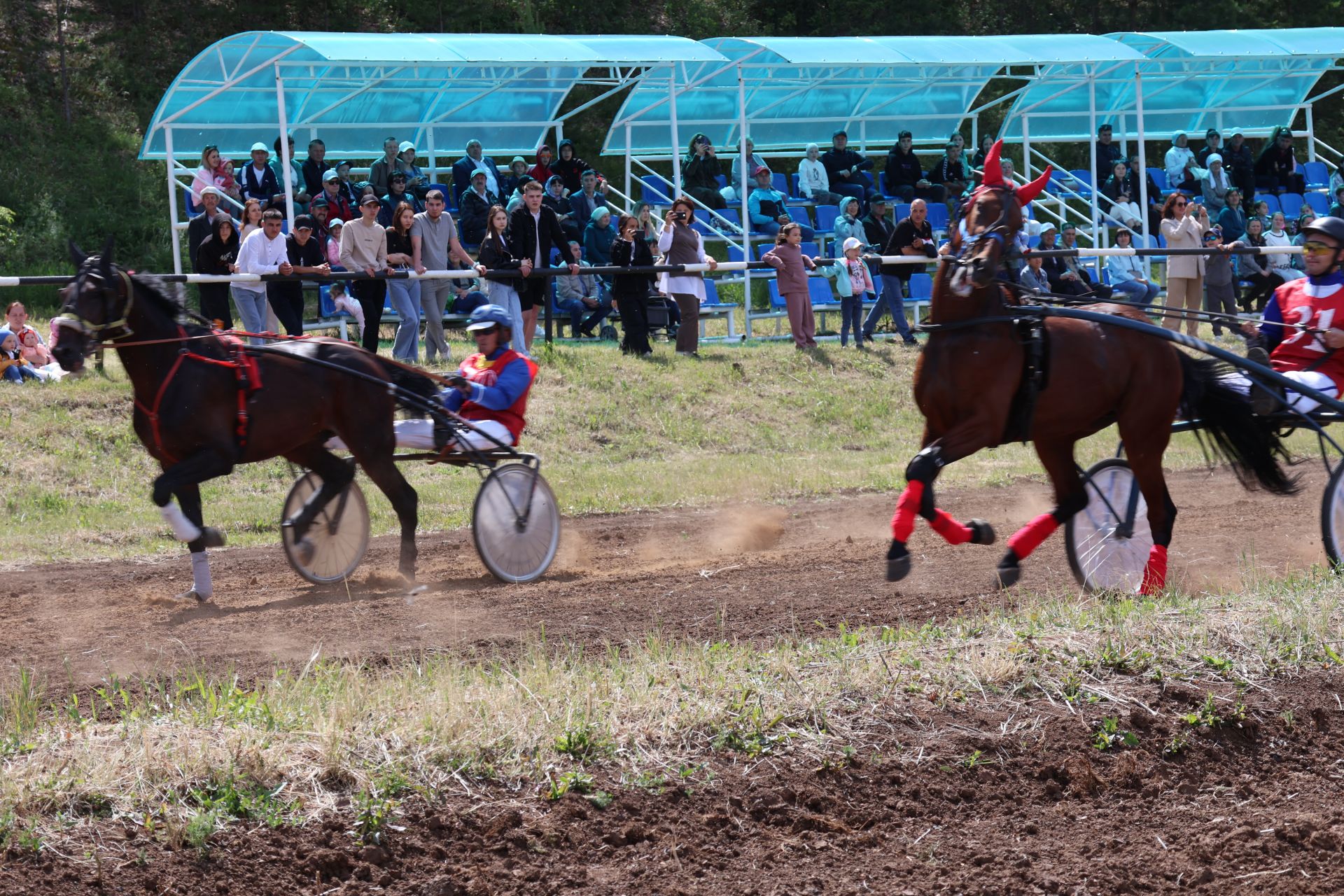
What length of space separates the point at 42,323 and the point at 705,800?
15.5m

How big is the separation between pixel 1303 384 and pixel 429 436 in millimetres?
5228

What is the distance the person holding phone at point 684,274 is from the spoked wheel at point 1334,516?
8.86 metres

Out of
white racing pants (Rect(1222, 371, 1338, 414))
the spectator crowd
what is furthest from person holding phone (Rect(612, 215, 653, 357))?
white racing pants (Rect(1222, 371, 1338, 414))

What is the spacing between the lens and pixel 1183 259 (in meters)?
19.0

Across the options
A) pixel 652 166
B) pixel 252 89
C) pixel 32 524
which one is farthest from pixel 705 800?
pixel 652 166

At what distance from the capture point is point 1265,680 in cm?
607

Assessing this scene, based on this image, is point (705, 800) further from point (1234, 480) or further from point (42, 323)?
point (42, 323)

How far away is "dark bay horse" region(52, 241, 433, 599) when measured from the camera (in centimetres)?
812

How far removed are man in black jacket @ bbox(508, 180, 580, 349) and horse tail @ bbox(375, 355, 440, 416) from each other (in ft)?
19.5

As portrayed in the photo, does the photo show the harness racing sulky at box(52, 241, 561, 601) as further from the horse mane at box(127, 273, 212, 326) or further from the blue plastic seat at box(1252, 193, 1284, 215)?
the blue plastic seat at box(1252, 193, 1284, 215)

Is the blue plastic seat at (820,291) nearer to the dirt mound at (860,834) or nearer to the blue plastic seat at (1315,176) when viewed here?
the blue plastic seat at (1315,176)

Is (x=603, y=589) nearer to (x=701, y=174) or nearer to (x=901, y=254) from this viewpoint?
(x=901, y=254)

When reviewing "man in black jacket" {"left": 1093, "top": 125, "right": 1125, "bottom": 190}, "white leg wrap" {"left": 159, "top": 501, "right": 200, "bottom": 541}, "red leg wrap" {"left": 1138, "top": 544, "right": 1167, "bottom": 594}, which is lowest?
"red leg wrap" {"left": 1138, "top": 544, "right": 1167, "bottom": 594}

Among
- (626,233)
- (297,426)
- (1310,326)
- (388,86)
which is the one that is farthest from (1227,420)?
(388,86)
